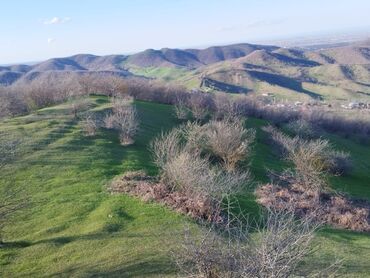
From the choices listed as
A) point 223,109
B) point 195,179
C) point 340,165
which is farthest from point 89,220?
point 223,109

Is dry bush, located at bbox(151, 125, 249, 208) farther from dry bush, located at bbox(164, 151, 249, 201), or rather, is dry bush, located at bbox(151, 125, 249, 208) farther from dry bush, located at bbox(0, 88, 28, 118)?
dry bush, located at bbox(0, 88, 28, 118)

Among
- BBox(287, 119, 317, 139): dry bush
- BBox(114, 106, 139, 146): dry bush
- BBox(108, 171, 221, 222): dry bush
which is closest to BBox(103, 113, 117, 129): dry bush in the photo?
BBox(114, 106, 139, 146): dry bush

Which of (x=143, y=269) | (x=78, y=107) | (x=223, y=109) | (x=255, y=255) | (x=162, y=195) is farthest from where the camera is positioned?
(x=223, y=109)

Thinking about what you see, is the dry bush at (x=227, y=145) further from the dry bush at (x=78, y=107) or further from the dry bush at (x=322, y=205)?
the dry bush at (x=78, y=107)

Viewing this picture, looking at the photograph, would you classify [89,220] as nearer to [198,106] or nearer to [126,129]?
[126,129]

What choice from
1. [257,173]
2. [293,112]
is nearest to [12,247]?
[257,173]

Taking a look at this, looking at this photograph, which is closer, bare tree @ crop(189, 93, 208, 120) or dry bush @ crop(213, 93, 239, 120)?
bare tree @ crop(189, 93, 208, 120)

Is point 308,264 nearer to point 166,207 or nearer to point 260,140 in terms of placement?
point 166,207

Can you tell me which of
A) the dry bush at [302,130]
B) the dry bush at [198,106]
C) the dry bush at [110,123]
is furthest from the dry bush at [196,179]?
the dry bush at [302,130]
